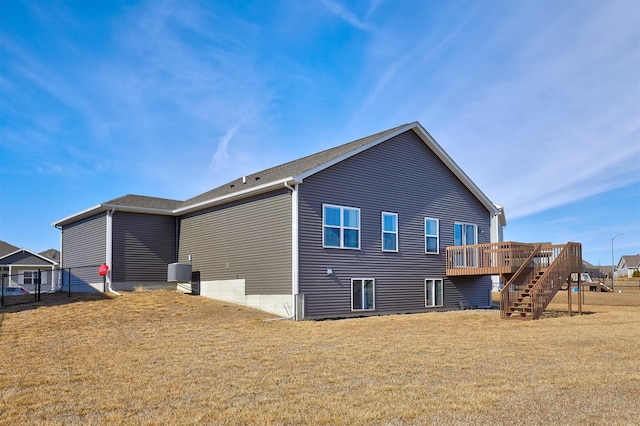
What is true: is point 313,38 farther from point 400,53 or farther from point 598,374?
point 598,374

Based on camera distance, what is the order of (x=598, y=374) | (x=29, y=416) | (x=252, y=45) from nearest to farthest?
(x=29, y=416), (x=598, y=374), (x=252, y=45)

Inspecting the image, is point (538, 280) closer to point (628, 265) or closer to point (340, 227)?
point (340, 227)

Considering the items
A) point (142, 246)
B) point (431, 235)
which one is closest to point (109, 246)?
point (142, 246)

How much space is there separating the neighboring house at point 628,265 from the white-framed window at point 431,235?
9187cm

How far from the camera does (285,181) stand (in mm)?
16938

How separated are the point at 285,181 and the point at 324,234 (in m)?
2.38

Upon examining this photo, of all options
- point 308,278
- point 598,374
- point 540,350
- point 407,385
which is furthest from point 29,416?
point 308,278

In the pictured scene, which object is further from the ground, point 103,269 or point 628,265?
point 103,269

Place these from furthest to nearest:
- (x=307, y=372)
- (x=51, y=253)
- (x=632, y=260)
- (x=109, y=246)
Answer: (x=632, y=260), (x=51, y=253), (x=109, y=246), (x=307, y=372)

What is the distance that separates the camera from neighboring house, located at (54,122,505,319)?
1756cm

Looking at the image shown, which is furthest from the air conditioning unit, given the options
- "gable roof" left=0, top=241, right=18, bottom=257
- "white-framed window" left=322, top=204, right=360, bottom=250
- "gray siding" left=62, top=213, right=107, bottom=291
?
"gable roof" left=0, top=241, right=18, bottom=257

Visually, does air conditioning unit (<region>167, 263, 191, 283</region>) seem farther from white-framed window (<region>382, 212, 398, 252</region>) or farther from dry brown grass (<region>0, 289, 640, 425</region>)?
white-framed window (<region>382, 212, 398, 252</region>)

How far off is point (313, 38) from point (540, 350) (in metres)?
12.9

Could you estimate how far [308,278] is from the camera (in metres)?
17.2
